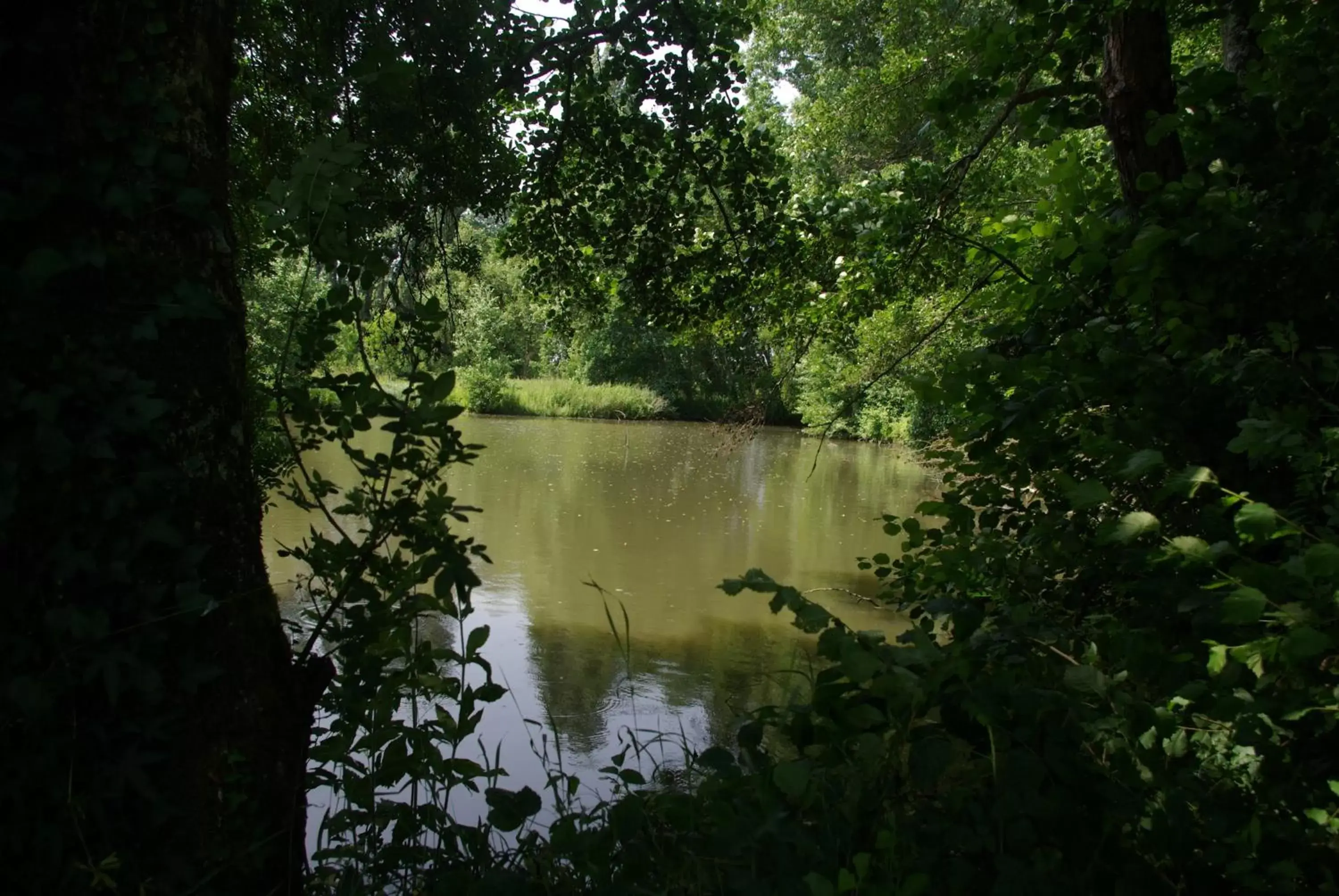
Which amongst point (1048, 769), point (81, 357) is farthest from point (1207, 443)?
point (81, 357)

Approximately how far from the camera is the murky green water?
17.3ft

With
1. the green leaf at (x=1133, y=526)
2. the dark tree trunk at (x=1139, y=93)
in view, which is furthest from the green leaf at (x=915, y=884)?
the dark tree trunk at (x=1139, y=93)

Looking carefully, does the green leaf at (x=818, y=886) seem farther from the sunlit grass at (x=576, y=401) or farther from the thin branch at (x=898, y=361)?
the sunlit grass at (x=576, y=401)

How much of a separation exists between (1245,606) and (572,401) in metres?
24.5

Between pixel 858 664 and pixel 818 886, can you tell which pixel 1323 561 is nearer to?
pixel 858 664

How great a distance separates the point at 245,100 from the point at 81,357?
326 cm

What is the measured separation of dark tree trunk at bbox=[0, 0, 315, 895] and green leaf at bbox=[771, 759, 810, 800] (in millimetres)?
867

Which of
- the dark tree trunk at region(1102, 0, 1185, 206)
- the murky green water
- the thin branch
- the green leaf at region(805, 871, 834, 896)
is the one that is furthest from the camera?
the murky green water

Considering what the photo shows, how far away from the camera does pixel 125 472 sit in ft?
4.57

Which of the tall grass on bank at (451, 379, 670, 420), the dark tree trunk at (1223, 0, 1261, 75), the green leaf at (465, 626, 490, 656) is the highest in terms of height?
the dark tree trunk at (1223, 0, 1261, 75)

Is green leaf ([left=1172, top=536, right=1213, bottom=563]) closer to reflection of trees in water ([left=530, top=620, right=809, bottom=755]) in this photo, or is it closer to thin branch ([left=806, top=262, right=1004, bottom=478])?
thin branch ([left=806, top=262, right=1004, bottom=478])

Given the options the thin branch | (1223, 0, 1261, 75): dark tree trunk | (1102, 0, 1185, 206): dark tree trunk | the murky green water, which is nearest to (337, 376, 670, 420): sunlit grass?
the murky green water

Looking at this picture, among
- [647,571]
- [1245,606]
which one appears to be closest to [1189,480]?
[1245,606]

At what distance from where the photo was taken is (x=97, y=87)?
1.41m
